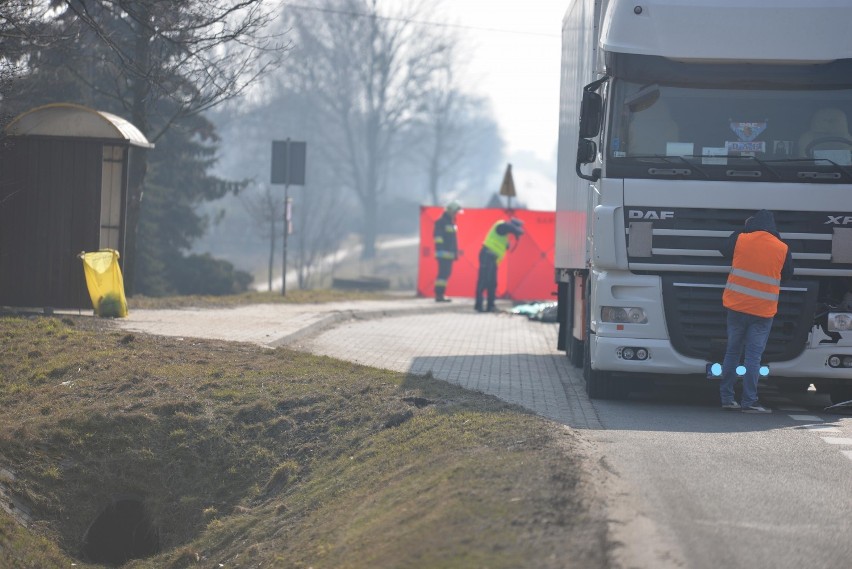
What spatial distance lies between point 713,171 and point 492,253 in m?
12.8

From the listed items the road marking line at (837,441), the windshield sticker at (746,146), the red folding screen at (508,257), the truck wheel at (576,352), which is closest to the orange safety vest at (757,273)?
the windshield sticker at (746,146)

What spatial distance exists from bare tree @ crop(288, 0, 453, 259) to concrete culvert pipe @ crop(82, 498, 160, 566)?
45524 mm

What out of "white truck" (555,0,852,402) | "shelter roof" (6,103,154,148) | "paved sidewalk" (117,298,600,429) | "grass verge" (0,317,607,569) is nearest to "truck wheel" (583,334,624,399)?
"paved sidewalk" (117,298,600,429)

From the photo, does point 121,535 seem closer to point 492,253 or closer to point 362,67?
point 492,253

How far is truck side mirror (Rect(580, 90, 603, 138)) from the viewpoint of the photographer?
424 inches

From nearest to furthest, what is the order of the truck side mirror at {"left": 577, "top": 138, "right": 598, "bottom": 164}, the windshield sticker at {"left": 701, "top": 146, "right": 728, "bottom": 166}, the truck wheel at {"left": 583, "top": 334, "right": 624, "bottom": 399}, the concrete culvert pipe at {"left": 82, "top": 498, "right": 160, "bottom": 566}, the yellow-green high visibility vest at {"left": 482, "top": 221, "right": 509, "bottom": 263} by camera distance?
the concrete culvert pipe at {"left": 82, "top": 498, "right": 160, "bottom": 566}
the windshield sticker at {"left": 701, "top": 146, "right": 728, "bottom": 166}
the truck side mirror at {"left": 577, "top": 138, "right": 598, "bottom": 164}
the truck wheel at {"left": 583, "top": 334, "right": 624, "bottom": 399}
the yellow-green high visibility vest at {"left": 482, "top": 221, "right": 509, "bottom": 263}

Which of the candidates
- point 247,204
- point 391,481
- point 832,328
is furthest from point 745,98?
point 247,204

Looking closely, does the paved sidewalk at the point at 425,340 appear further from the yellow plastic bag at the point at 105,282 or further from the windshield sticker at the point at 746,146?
the windshield sticker at the point at 746,146

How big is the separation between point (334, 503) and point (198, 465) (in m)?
2.14

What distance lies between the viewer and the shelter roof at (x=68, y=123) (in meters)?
15.3

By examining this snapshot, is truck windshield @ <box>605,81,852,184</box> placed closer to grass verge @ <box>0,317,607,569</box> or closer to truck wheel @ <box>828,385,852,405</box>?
truck wheel @ <box>828,385,852,405</box>

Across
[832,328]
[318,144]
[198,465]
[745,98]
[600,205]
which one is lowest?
[198,465]

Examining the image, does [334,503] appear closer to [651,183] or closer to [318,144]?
[651,183]

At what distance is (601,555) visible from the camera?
17.4 ft
